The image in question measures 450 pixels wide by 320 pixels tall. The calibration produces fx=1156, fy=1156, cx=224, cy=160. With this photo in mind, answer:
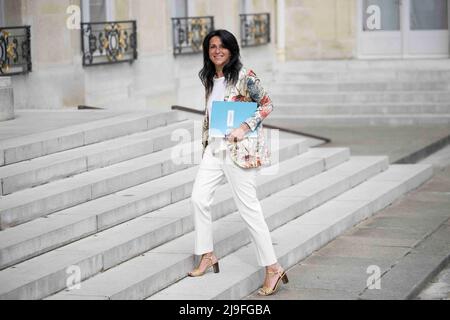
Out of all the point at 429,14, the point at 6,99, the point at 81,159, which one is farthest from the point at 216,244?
the point at 429,14

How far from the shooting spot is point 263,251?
28.1 feet

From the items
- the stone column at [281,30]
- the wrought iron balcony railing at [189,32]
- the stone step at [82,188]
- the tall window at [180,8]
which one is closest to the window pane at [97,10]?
the wrought iron balcony railing at [189,32]

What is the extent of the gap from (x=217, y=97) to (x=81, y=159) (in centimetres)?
253

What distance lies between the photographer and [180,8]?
19531mm

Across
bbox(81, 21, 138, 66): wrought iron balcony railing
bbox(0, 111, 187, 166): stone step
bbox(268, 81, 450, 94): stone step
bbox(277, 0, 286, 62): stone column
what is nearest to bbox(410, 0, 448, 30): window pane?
bbox(277, 0, 286, 62): stone column

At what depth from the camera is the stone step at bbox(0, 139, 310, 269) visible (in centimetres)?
845

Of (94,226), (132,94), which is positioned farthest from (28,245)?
(132,94)

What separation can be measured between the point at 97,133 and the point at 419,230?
11.1 ft

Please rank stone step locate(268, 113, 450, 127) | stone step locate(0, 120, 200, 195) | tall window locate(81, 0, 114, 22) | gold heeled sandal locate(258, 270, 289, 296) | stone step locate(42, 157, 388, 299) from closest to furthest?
stone step locate(42, 157, 388, 299), gold heeled sandal locate(258, 270, 289, 296), stone step locate(0, 120, 200, 195), tall window locate(81, 0, 114, 22), stone step locate(268, 113, 450, 127)

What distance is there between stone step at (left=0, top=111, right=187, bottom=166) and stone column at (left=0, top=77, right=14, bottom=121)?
107 centimetres

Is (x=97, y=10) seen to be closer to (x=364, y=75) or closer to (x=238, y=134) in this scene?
(x=364, y=75)

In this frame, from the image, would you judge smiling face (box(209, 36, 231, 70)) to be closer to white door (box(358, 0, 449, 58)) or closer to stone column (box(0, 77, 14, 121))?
stone column (box(0, 77, 14, 121))

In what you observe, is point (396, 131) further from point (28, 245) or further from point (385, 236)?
point (28, 245)

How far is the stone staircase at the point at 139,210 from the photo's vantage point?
8.41m
